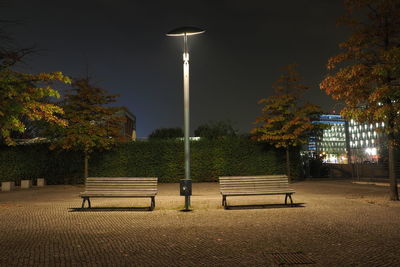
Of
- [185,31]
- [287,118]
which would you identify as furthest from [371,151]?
[185,31]

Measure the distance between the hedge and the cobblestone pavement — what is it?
513 inches

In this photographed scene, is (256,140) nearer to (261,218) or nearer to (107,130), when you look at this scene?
(107,130)

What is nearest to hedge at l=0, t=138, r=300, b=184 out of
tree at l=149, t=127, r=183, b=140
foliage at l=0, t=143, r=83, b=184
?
foliage at l=0, t=143, r=83, b=184

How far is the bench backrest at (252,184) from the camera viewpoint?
10.5m

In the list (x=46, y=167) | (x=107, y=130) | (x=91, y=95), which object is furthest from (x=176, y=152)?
(x=46, y=167)

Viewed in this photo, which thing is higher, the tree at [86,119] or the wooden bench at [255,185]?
the tree at [86,119]

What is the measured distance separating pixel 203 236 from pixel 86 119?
14.5m

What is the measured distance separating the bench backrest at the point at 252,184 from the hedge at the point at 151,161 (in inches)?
510

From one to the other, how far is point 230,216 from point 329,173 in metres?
22.2

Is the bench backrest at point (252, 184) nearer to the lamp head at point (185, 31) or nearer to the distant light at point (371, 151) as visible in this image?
the lamp head at point (185, 31)

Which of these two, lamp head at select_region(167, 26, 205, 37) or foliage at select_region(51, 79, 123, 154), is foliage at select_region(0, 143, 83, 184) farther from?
lamp head at select_region(167, 26, 205, 37)

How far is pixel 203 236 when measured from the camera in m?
6.59

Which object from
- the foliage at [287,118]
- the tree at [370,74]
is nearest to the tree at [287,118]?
the foliage at [287,118]

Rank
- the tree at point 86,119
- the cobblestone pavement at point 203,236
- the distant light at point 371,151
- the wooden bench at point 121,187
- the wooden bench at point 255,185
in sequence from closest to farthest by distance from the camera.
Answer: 1. the cobblestone pavement at point 203,236
2. the wooden bench at point 121,187
3. the wooden bench at point 255,185
4. the tree at point 86,119
5. the distant light at point 371,151
